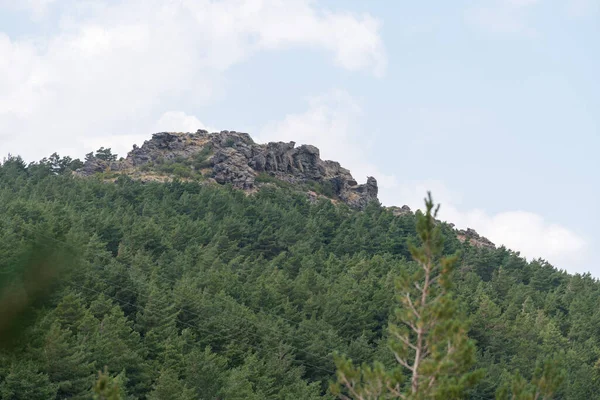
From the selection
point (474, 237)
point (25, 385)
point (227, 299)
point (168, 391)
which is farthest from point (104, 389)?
point (474, 237)

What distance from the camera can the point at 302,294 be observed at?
5559 centimetres

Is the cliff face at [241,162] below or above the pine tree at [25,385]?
above

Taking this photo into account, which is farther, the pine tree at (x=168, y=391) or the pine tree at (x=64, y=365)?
the pine tree at (x=168, y=391)

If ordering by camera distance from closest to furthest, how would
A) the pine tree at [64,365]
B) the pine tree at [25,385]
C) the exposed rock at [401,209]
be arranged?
1. the pine tree at [25,385]
2. the pine tree at [64,365]
3. the exposed rock at [401,209]

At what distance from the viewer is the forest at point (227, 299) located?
29.8m

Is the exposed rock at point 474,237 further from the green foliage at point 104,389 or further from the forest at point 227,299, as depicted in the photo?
the green foliage at point 104,389

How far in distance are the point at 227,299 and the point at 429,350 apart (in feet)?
108

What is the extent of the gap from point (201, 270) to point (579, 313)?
3036cm

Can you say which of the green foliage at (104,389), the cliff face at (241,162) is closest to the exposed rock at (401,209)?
the cliff face at (241,162)

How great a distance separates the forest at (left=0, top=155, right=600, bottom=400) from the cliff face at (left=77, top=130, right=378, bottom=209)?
881 cm

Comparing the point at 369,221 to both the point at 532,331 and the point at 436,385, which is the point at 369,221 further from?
the point at 436,385

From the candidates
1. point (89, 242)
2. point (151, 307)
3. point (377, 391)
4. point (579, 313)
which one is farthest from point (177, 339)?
point (579, 313)

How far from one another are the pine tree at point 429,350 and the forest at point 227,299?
1.07ft

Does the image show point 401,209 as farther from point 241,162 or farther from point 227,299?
point 227,299
